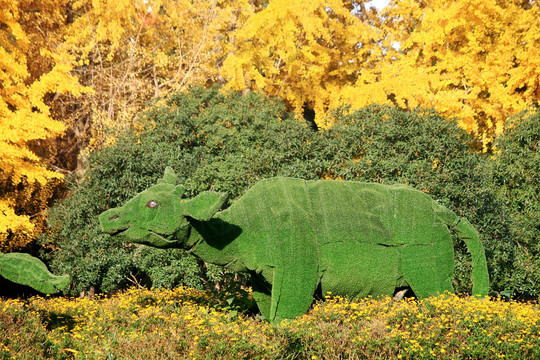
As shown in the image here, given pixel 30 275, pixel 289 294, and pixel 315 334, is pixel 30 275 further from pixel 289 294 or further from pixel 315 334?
pixel 315 334

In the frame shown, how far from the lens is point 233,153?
1307 centimetres

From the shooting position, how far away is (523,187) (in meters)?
13.3

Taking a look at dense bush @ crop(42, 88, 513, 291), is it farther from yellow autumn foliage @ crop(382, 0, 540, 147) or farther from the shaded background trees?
yellow autumn foliage @ crop(382, 0, 540, 147)

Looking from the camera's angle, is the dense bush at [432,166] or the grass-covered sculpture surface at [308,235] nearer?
the grass-covered sculpture surface at [308,235]

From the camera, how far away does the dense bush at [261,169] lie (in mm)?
11227

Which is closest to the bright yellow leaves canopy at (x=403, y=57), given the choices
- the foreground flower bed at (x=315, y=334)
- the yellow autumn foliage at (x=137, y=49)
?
the yellow autumn foliage at (x=137, y=49)

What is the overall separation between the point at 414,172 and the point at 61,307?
25.3 feet

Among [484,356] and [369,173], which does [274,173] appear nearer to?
[369,173]

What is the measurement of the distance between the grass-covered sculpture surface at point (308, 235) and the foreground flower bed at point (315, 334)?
1.27ft

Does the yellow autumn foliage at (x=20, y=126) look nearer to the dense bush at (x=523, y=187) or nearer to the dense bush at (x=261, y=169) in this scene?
the dense bush at (x=261, y=169)

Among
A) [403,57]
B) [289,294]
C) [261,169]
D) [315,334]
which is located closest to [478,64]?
[403,57]

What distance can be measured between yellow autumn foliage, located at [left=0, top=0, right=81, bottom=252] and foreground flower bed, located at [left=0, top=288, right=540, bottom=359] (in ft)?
17.6

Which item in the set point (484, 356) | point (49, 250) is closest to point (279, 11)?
point (49, 250)

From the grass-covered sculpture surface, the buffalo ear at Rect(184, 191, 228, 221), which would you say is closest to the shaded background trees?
the grass-covered sculpture surface
